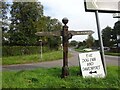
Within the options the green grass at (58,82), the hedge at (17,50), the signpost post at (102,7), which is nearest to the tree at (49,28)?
the hedge at (17,50)

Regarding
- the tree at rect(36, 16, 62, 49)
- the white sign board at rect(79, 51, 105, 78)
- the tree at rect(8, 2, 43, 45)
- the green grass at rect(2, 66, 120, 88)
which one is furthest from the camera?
the tree at rect(8, 2, 43, 45)

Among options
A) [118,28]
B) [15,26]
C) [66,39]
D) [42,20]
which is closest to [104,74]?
[66,39]

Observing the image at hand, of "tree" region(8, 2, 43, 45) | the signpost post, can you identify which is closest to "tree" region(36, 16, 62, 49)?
"tree" region(8, 2, 43, 45)

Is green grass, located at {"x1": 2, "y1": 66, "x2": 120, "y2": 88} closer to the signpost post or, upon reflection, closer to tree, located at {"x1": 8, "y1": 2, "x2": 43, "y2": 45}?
the signpost post

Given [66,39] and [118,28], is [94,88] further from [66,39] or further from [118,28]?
[118,28]

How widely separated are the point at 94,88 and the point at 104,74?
89.7 inches

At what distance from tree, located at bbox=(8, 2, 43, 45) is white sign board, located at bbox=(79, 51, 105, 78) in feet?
117

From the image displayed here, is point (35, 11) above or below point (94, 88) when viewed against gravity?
above

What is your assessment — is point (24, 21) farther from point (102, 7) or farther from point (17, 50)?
point (102, 7)

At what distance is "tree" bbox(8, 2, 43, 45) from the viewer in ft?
152

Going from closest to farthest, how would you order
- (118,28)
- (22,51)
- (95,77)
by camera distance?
(95,77), (22,51), (118,28)

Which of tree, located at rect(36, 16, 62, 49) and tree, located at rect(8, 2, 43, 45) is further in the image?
tree, located at rect(8, 2, 43, 45)

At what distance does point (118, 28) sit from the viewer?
217 ft

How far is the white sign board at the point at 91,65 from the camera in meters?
10.3
